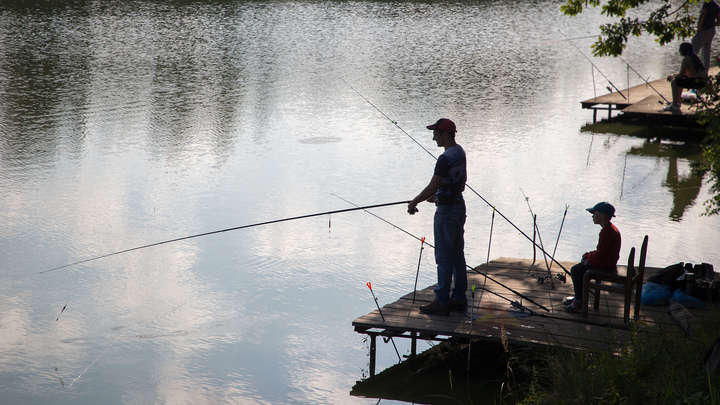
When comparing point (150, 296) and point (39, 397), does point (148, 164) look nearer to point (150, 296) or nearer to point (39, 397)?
point (150, 296)

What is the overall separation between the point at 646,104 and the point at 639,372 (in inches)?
371

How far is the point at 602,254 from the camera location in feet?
15.8

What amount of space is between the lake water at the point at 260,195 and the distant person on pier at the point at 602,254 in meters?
1.25

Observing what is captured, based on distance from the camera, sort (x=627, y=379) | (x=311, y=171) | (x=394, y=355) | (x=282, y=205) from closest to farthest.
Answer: (x=627, y=379)
(x=394, y=355)
(x=282, y=205)
(x=311, y=171)

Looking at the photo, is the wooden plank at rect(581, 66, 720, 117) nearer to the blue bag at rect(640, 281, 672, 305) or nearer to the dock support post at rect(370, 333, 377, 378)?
the blue bag at rect(640, 281, 672, 305)

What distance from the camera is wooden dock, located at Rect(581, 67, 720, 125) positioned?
11.6 m

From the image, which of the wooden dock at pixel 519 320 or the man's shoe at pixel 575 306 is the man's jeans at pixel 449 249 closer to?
the wooden dock at pixel 519 320

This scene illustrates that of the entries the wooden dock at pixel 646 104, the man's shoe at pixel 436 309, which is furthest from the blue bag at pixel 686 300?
the wooden dock at pixel 646 104

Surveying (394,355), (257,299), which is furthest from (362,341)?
(257,299)

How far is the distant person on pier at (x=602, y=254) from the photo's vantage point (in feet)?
15.7

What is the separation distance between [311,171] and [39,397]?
5.57 meters

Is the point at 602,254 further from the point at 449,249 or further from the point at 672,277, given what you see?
the point at 449,249

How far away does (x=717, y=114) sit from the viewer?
5727 mm

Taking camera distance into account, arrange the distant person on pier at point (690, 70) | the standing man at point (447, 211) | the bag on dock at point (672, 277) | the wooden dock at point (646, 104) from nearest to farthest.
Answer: the standing man at point (447, 211)
the bag on dock at point (672, 277)
the distant person on pier at point (690, 70)
the wooden dock at point (646, 104)
